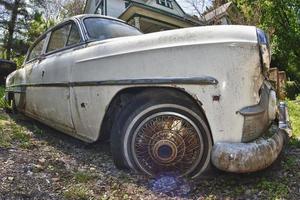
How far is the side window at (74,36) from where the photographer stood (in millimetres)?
4591

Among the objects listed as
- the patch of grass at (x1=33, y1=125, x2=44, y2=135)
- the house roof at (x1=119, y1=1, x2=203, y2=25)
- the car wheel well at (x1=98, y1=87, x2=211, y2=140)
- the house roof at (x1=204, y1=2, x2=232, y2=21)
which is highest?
the house roof at (x1=204, y1=2, x2=232, y2=21)

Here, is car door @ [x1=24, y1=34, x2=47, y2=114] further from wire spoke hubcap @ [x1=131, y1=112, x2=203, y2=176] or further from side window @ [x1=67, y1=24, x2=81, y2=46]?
wire spoke hubcap @ [x1=131, y1=112, x2=203, y2=176]

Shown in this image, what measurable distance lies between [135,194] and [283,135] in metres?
1.42

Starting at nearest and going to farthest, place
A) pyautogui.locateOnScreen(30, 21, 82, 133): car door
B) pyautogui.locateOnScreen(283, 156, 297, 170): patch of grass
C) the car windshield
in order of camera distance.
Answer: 1. pyautogui.locateOnScreen(283, 156, 297, 170): patch of grass
2. pyautogui.locateOnScreen(30, 21, 82, 133): car door
3. the car windshield

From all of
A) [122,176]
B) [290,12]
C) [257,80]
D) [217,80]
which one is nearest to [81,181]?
[122,176]

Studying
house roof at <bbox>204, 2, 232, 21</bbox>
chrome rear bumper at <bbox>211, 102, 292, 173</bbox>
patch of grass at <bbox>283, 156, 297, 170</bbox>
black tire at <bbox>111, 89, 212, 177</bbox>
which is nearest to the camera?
chrome rear bumper at <bbox>211, 102, 292, 173</bbox>

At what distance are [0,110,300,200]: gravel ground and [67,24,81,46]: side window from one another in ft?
4.42

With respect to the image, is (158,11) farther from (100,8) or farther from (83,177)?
(83,177)

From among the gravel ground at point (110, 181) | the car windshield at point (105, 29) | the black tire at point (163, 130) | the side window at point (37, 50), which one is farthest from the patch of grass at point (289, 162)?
the side window at point (37, 50)

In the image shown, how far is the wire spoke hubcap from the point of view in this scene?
3.27m

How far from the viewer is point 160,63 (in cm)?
330

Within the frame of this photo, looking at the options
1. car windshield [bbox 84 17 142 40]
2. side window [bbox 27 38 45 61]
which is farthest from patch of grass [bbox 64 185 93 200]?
side window [bbox 27 38 45 61]

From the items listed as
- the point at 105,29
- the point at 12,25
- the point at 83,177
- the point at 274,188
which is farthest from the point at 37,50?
the point at 12,25

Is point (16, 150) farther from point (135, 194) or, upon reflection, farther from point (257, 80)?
point (257, 80)
